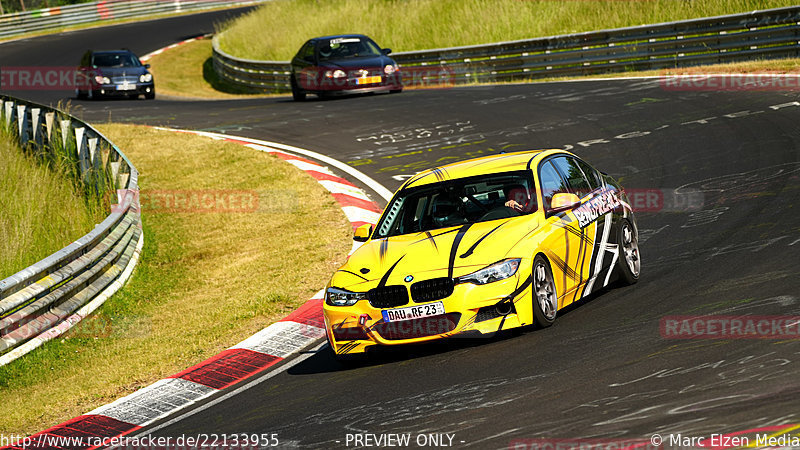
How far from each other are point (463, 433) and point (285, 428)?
137 cm

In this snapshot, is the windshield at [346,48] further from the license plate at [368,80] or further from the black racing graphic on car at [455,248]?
the black racing graphic on car at [455,248]

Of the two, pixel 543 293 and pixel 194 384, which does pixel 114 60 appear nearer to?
pixel 194 384

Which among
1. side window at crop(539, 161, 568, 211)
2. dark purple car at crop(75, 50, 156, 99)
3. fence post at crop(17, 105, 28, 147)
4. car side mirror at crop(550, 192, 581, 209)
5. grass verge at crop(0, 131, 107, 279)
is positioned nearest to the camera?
car side mirror at crop(550, 192, 581, 209)

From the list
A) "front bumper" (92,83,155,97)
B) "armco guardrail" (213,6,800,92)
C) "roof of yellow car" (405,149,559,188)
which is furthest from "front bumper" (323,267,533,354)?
"front bumper" (92,83,155,97)

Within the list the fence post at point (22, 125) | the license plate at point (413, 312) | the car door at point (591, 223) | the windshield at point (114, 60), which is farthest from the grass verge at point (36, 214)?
the windshield at point (114, 60)

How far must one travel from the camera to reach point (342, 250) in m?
12.7

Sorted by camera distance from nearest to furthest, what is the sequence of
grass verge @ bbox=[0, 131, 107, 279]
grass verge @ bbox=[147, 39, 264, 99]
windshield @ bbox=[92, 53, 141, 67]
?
grass verge @ bbox=[0, 131, 107, 279], windshield @ bbox=[92, 53, 141, 67], grass verge @ bbox=[147, 39, 264, 99]

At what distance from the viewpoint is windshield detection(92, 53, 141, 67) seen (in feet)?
104

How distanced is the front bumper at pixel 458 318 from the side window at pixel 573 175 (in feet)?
6.07

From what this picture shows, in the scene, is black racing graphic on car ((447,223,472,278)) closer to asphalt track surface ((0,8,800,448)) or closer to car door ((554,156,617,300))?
asphalt track surface ((0,8,800,448))

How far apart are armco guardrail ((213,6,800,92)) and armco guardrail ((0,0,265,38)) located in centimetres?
2842

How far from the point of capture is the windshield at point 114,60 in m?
31.6

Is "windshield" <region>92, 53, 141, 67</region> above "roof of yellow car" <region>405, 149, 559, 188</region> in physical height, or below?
below

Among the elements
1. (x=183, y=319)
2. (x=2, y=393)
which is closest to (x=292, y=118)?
(x=183, y=319)
